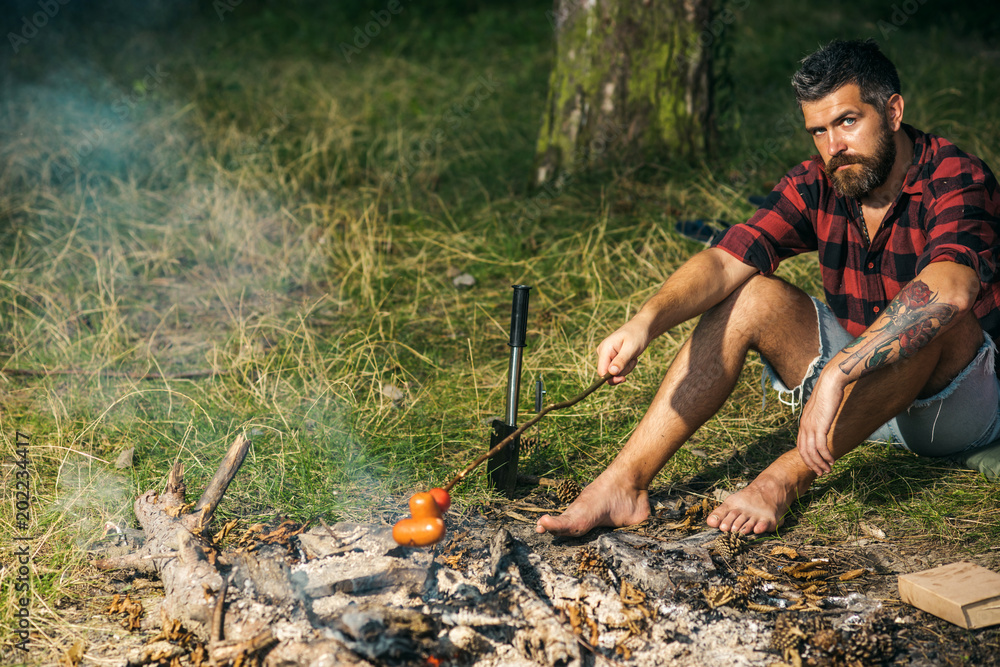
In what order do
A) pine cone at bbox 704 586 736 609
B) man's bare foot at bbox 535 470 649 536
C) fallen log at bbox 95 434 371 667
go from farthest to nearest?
man's bare foot at bbox 535 470 649 536 < pine cone at bbox 704 586 736 609 < fallen log at bbox 95 434 371 667

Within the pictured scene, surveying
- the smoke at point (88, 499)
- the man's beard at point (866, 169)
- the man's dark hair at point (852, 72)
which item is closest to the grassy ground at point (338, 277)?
the smoke at point (88, 499)

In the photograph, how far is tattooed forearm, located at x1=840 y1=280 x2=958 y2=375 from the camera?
6.48ft

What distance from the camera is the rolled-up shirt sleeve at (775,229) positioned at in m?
2.47

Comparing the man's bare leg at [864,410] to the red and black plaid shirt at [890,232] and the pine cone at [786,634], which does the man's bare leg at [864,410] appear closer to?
the red and black plaid shirt at [890,232]

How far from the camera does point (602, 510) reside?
2279 millimetres

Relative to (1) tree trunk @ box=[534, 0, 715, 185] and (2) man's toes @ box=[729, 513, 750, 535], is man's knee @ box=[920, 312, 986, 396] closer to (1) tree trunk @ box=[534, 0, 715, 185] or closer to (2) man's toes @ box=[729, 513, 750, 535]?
(2) man's toes @ box=[729, 513, 750, 535]

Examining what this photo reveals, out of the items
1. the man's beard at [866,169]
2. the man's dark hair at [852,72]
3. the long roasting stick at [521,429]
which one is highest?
the man's dark hair at [852,72]

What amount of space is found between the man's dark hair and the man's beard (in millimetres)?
104

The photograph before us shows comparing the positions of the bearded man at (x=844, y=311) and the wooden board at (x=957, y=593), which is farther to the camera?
the bearded man at (x=844, y=311)

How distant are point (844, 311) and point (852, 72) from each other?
0.82 m

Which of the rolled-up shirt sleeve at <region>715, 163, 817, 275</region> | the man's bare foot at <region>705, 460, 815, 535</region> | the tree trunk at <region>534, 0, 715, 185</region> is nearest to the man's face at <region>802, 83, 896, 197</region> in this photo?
the rolled-up shirt sleeve at <region>715, 163, 817, 275</region>

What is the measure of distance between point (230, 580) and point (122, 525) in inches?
23.0

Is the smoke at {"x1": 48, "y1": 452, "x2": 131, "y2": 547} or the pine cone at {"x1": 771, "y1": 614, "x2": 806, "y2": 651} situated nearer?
the pine cone at {"x1": 771, "y1": 614, "x2": 806, "y2": 651}

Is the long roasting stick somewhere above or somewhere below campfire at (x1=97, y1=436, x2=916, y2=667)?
above
